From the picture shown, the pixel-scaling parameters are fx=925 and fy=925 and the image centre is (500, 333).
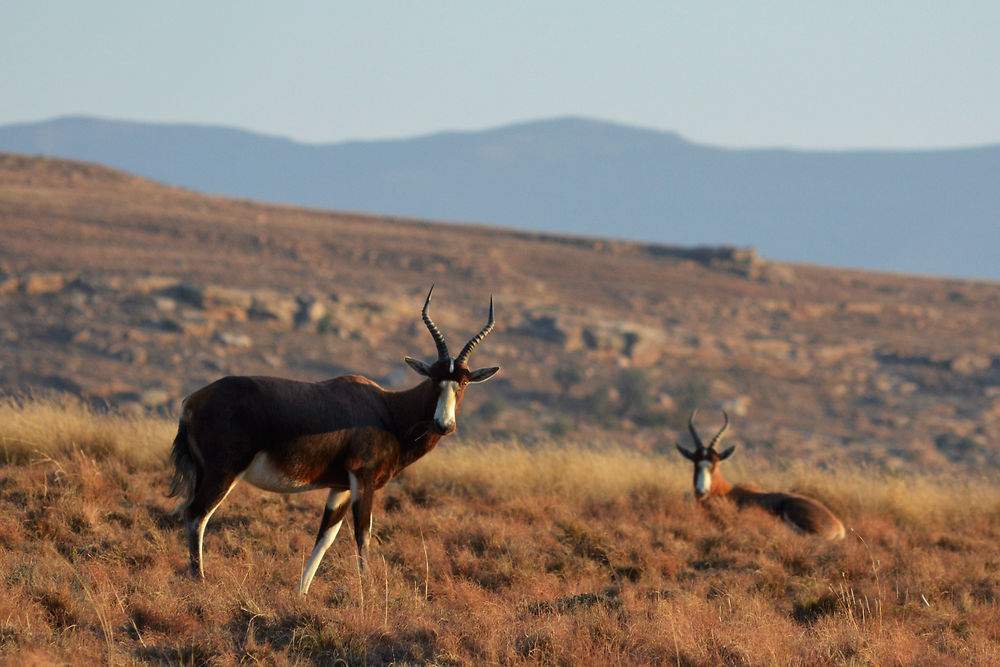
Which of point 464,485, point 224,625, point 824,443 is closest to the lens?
point 224,625

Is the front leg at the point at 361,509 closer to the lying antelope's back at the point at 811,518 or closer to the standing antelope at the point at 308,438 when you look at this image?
the standing antelope at the point at 308,438

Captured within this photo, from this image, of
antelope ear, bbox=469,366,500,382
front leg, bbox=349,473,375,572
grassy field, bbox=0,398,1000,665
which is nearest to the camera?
grassy field, bbox=0,398,1000,665

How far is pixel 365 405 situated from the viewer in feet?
24.1

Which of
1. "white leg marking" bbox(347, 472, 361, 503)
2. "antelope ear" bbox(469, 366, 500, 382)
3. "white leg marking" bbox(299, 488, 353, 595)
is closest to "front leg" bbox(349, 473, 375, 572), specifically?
"white leg marking" bbox(347, 472, 361, 503)

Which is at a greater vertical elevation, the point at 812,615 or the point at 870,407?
the point at 812,615

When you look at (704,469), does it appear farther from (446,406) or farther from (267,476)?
(267,476)

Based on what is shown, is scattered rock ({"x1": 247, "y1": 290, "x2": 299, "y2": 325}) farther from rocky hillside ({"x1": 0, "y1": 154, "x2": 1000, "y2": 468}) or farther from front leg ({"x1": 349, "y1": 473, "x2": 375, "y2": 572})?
front leg ({"x1": 349, "y1": 473, "x2": 375, "y2": 572})

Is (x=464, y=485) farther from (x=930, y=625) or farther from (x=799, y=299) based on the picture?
(x=799, y=299)

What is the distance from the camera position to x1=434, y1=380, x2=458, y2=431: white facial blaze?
22.5ft

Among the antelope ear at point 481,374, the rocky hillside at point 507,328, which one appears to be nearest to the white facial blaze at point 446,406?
the antelope ear at point 481,374

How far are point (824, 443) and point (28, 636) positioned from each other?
2589 centimetres

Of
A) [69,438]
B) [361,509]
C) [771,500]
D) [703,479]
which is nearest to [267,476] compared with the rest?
[361,509]

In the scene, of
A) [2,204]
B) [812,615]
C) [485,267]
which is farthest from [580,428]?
[2,204]

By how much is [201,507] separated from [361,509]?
3.87 feet
